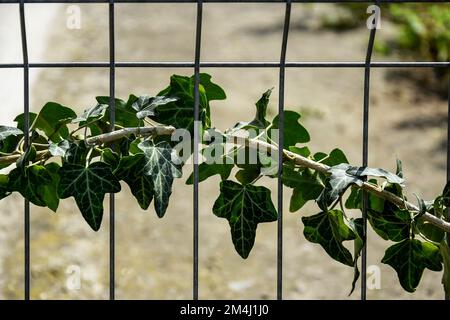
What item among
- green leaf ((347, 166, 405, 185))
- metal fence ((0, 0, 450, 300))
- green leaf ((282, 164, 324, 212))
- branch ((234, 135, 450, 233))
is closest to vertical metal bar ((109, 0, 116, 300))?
metal fence ((0, 0, 450, 300))

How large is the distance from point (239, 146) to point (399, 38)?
19.3 feet

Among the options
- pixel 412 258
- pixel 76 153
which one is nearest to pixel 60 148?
Answer: pixel 76 153

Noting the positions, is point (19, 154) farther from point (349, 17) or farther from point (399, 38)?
point (349, 17)

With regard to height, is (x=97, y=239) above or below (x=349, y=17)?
below

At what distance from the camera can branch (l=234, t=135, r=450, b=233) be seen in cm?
167

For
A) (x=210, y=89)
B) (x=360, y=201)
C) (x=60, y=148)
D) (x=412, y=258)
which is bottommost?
(x=412, y=258)

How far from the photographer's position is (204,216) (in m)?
4.66

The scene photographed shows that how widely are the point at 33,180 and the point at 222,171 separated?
352 millimetres

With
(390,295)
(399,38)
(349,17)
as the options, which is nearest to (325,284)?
(390,295)

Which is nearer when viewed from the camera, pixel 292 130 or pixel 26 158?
pixel 26 158

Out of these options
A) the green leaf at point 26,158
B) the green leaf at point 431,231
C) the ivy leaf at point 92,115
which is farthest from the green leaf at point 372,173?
the green leaf at point 26,158

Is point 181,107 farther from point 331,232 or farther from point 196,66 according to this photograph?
point 331,232

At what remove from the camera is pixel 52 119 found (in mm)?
1722

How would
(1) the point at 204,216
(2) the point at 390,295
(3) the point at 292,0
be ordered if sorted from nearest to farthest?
(3) the point at 292,0 → (2) the point at 390,295 → (1) the point at 204,216
